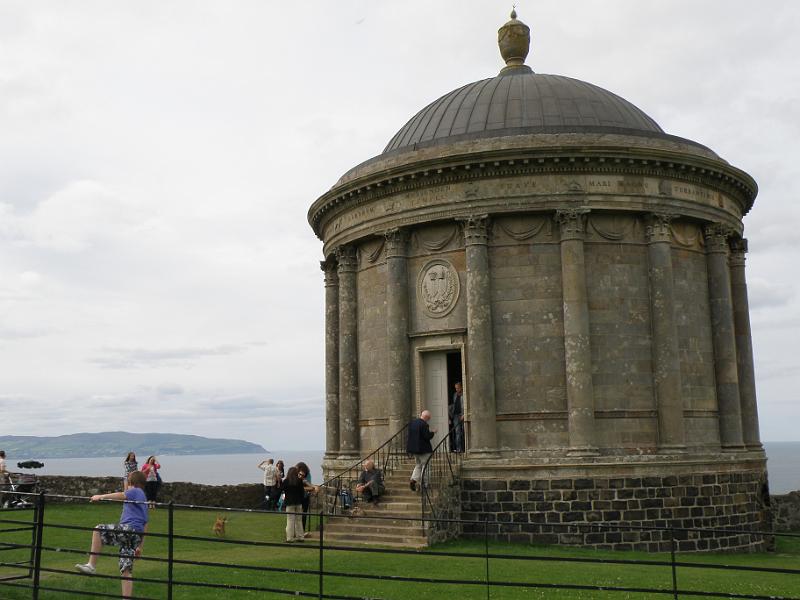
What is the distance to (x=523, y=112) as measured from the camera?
2317 centimetres

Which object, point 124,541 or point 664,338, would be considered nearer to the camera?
point 124,541

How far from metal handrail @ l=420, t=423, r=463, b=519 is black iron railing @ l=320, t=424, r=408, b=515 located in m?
1.11

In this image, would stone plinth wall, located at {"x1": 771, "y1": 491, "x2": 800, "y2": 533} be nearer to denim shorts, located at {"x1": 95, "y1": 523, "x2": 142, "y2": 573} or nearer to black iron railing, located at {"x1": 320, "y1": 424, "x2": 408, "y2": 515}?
black iron railing, located at {"x1": 320, "y1": 424, "x2": 408, "y2": 515}

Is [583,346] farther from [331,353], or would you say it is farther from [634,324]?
[331,353]

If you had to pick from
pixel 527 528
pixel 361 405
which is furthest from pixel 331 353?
pixel 527 528

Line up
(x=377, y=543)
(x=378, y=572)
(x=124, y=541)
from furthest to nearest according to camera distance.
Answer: (x=377, y=543) < (x=378, y=572) < (x=124, y=541)

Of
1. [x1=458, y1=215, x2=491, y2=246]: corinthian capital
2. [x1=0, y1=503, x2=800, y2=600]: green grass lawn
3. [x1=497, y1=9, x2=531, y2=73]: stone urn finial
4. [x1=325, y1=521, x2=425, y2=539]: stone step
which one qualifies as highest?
[x1=497, y1=9, x2=531, y2=73]: stone urn finial

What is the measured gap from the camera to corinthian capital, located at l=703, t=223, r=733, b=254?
22.6 metres

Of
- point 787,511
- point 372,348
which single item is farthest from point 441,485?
point 787,511

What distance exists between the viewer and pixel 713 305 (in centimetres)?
2259

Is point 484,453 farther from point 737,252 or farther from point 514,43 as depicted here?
point 514,43

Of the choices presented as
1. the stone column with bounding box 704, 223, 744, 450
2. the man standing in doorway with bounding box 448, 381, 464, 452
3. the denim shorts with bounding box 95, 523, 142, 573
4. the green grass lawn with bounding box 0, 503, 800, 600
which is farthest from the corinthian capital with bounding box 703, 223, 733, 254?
the denim shorts with bounding box 95, 523, 142, 573

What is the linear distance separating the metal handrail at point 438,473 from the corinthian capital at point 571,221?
5.36 meters

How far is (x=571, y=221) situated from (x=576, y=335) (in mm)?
2739
